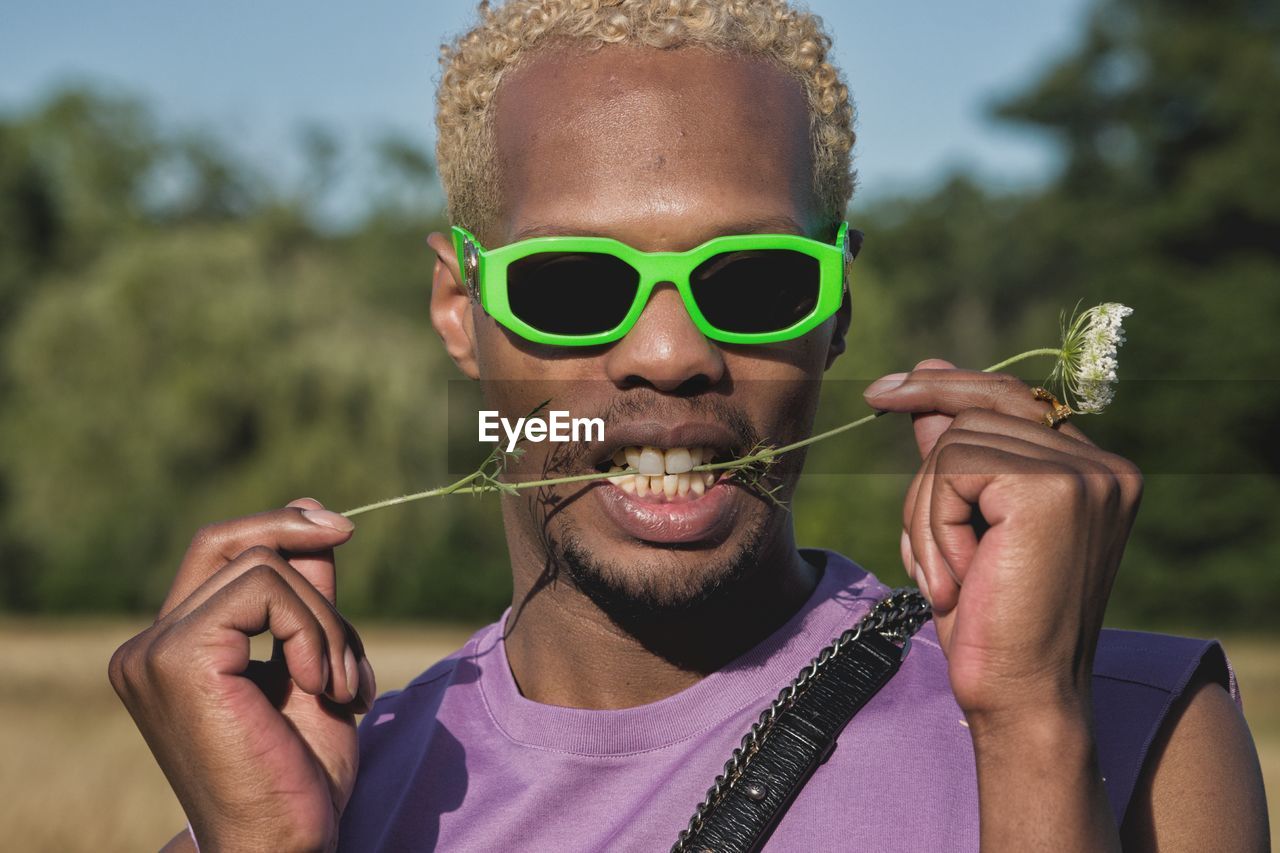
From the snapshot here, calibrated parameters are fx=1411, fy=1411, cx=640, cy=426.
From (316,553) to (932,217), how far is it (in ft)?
174

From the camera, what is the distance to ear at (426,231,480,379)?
326 cm

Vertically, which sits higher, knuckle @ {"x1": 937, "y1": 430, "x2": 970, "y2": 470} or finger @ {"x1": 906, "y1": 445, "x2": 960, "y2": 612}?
knuckle @ {"x1": 937, "y1": 430, "x2": 970, "y2": 470}

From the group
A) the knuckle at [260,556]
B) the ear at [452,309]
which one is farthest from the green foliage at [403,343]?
the knuckle at [260,556]

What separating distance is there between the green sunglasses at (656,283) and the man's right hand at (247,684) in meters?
0.57

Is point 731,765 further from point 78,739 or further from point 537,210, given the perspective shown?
point 78,739

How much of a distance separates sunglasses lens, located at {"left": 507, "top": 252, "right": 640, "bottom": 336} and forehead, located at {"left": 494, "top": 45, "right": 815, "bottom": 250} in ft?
0.24

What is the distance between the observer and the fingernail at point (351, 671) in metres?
2.42

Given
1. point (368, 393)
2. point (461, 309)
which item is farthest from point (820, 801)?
point (368, 393)

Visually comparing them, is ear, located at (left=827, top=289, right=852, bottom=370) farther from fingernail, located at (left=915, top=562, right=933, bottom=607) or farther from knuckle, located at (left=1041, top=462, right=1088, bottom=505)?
knuckle, located at (left=1041, top=462, right=1088, bottom=505)

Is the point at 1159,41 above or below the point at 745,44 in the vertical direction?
above

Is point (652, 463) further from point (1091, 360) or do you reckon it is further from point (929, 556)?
point (1091, 360)

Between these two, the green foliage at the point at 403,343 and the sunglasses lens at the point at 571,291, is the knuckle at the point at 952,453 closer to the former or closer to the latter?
the sunglasses lens at the point at 571,291

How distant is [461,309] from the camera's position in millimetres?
3291

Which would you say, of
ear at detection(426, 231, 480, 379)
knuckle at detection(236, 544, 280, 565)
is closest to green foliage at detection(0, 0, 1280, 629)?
ear at detection(426, 231, 480, 379)
